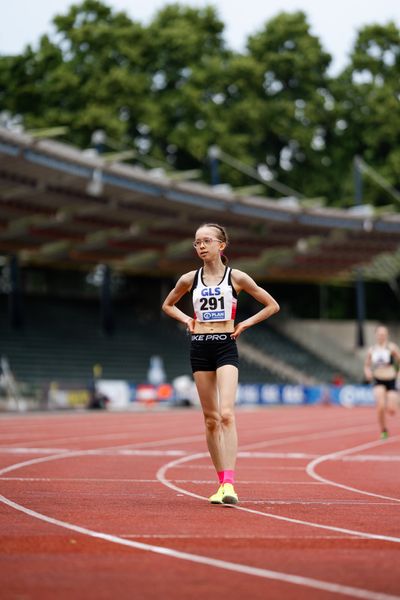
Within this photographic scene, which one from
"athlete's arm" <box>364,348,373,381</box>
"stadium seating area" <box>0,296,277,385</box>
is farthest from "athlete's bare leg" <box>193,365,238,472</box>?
"stadium seating area" <box>0,296,277,385</box>

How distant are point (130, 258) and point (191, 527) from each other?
4470 centimetres

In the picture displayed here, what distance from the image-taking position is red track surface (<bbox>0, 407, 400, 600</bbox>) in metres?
5.35

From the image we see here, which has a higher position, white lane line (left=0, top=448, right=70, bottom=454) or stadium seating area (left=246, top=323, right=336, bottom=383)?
stadium seating area (left=246, top=323, right=336, bottom=383)

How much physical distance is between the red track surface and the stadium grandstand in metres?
20.8

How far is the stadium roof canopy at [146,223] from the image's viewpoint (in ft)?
126

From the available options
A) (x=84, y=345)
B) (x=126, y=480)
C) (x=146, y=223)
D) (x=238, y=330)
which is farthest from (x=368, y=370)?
(x=84, y=345)

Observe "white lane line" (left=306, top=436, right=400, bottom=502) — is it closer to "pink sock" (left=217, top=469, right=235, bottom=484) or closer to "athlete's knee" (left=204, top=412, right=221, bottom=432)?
"pink sock" (left=217, top=469, right=235, bottom=484)

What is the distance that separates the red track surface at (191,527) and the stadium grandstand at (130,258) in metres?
20.8

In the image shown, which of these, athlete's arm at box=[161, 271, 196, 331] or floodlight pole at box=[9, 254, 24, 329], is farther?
floodlight pole at box=[9, 254, 24, 329]

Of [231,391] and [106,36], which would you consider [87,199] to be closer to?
[106,36]

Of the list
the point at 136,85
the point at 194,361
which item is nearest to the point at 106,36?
the point at 136,85

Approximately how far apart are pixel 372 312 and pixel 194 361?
57041 mm

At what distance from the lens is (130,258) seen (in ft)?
171

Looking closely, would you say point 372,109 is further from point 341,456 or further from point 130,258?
point 341,456
